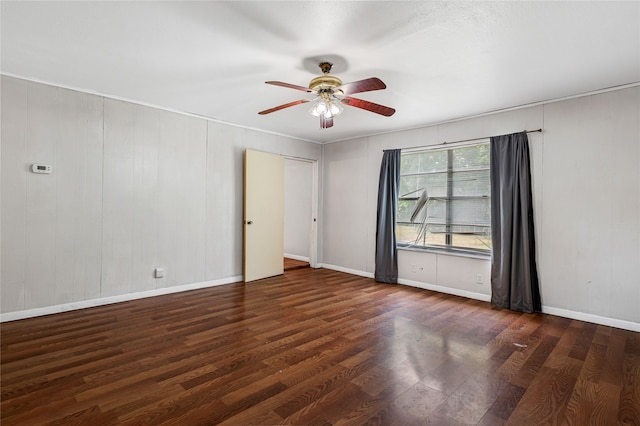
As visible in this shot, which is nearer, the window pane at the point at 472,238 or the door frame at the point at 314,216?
the window pane at the point at 472,238

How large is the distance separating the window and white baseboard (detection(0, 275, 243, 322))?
3.23 meters

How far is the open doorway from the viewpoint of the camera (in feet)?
23.8

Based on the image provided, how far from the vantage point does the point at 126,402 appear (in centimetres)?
202

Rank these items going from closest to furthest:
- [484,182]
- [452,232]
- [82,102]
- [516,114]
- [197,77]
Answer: [197,77], [82,102], [516,114], [484,182], [452,232]

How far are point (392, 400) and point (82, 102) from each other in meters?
4.53

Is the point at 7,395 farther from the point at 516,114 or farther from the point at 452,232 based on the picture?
the point at 516,114

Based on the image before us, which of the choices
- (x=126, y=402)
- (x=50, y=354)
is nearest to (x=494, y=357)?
(x=126, y=402)

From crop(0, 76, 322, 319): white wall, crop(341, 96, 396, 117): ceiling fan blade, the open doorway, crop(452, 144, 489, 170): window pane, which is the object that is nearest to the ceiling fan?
crop(341, 96, 396, 117): ceiling fan blade

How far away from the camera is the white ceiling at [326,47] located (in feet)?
7.19

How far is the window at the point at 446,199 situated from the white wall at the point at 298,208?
2.46 metres

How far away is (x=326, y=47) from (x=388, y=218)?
3.34 metres

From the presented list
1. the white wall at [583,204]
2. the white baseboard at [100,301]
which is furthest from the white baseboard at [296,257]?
the white wall at [583,204]

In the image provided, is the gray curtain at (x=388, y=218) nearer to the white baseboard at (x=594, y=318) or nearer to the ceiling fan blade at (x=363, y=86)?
the white baseboard at (x=594, y=318)

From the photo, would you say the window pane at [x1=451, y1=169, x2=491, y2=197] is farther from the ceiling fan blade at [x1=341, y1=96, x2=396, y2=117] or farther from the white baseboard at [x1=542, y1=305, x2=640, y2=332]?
the ceiling fan blade at [x1=341, y1=96, x2=396, y2=117]
